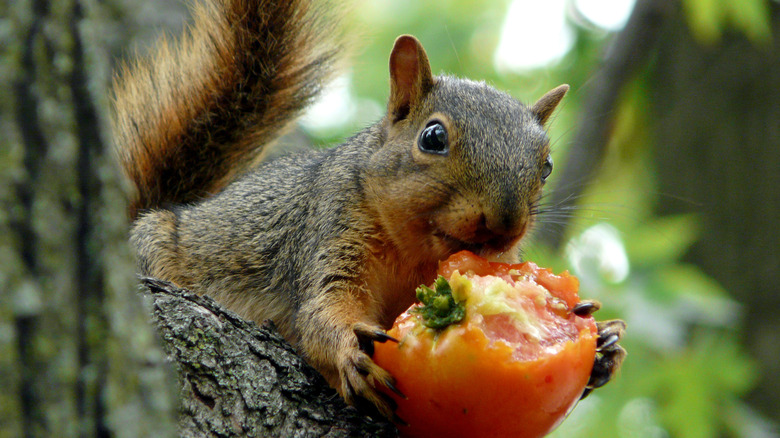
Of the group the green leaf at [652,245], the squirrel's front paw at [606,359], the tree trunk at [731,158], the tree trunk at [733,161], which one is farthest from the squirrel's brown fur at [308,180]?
the tree trunk at [733,161]

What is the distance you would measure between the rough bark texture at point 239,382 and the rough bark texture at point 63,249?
69cm

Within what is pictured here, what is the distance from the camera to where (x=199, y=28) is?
2.93 metres

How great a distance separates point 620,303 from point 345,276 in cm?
148

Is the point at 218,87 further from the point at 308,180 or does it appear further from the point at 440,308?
the point at 440,308

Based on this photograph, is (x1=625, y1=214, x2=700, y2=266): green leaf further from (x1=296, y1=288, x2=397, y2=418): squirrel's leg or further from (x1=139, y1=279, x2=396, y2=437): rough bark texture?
(x1=139, y1=279, x2=396, y2=437): rough bark texture

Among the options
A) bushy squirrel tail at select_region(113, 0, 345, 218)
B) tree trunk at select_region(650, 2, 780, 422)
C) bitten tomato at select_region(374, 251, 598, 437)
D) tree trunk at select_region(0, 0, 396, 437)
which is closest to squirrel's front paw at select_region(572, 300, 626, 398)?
bitten tomato at select_region(374, 251, 598, 437)

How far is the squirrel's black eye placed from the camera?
2.10 metres

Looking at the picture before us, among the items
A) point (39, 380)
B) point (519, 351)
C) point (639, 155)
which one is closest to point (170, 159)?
point (519, 351)

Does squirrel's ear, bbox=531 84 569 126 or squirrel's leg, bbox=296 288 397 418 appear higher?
squirrel's ear, bbox=531 84 569 126

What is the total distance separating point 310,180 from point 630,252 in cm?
167

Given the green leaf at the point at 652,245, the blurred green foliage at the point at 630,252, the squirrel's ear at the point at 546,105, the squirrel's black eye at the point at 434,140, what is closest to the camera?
the squirrel's black eye at the point at 434,140

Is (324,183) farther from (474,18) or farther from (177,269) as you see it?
(474,18)

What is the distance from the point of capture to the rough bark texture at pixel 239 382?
1.51 meters

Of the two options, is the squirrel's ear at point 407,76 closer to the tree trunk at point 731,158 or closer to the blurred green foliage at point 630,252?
the blurred green foliage at point 630,252
